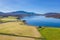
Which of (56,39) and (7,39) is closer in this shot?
(7,39)

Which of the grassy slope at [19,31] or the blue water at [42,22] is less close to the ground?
the grassy slope at [19,31]

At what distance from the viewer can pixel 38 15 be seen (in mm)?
16156

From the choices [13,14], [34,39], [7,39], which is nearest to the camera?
[7,39]

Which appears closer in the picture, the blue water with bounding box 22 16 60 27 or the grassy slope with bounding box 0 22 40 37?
the grassy slope with bounding box 0 22 40 37

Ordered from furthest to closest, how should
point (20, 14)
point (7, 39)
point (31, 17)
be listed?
point (31, 17) → point (20, 14) → point (7, 39)

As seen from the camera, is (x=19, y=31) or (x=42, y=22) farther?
(x=42, y=22)

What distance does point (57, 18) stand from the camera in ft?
52.8

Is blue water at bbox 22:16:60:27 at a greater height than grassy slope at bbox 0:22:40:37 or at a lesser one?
lesser

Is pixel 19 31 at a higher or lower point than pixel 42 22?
higher

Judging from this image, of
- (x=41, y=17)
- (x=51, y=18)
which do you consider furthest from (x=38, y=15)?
(x=51, y=18)

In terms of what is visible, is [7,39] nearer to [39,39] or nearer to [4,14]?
[39,39]

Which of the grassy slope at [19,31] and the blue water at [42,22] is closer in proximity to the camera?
the grassy slope at [19,31]

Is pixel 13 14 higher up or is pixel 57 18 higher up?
pixel 13 14

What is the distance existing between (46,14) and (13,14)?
4558mm
